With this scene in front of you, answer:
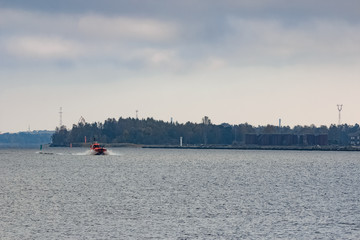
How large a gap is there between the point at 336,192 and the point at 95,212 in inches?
1564

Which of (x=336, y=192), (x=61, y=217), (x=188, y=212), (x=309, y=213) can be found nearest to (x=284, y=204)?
(x=309, y=213)

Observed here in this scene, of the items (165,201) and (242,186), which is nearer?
(165,201)

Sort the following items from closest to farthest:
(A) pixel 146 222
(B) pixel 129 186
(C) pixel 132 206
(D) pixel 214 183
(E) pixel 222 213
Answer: (A) pixel 146 222, (E) pixel 222 213, (C) pixel 132 206, (B) pixel 129 186, (D) pixel 214 183

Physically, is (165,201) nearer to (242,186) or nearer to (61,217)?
(61,217)

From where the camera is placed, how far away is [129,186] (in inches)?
3772

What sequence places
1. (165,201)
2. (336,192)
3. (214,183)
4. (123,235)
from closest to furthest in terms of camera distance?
1. (123,235)
2. (165,201)
3. (336,192)
4. (214,183)

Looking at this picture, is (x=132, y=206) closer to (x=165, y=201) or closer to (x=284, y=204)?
(x=165, y=201)

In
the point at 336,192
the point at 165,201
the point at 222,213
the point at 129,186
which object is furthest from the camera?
the point at 129,186

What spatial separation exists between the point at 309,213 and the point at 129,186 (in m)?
40.0

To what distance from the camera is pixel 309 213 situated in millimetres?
62094

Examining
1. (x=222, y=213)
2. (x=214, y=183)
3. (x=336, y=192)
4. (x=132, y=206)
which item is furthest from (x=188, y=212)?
(x=214, y=183)

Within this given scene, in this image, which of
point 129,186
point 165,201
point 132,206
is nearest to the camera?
point 132,206

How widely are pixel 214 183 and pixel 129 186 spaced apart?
1600 centimetres

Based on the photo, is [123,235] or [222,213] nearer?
[123,235]
